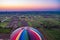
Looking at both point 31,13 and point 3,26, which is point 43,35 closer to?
point 31,13

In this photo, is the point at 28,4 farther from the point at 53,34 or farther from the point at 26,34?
the point at 53,34

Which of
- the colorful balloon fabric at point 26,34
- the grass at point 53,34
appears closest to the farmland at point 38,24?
the grass at point 53,34

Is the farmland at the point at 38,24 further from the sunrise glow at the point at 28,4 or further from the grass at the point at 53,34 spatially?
the sunrise glow at the point at 28,4

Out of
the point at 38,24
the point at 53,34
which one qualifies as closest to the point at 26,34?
the point at 38,24

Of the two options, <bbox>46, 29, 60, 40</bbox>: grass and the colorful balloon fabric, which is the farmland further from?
the colorful balloon fabric

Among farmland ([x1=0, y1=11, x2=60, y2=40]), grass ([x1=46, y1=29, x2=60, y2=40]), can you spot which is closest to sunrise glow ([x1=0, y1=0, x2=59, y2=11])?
farmland ([x1=0, y1=11, x2=60, y2=40])

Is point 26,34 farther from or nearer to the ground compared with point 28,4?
nearer to the ground

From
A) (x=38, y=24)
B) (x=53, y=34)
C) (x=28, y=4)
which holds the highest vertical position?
(x=28, y=4)

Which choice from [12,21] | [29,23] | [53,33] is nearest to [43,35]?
[53,33]
